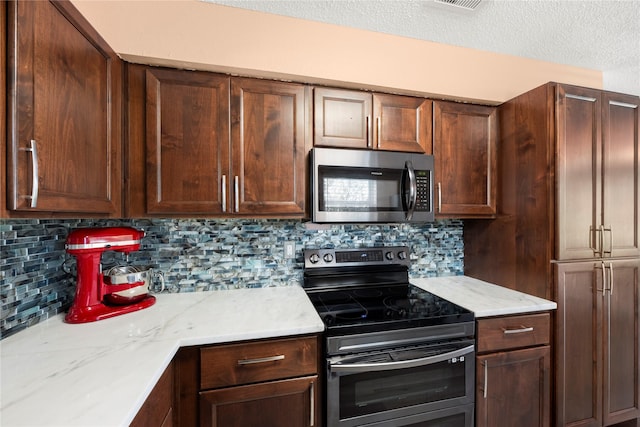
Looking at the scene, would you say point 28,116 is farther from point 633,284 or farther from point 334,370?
point 633,284

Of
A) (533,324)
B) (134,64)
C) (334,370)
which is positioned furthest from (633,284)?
(134,64)

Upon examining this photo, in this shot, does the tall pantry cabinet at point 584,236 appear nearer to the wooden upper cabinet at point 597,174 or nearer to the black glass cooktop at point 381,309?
the wooden upper cabinet at point 597,174

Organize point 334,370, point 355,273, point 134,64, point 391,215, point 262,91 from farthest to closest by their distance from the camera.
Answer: point 355,273 < point 391,215 < point 262,91 < point 134,64 < point 334,370

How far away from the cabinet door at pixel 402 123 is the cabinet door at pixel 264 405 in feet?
4.24

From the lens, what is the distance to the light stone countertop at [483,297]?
1.40 meters

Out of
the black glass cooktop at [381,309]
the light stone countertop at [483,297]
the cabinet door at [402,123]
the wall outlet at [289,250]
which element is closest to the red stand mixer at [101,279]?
the wall outlet at [289,250]

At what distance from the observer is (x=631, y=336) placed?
1588 mm

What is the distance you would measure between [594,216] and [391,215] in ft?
3.73

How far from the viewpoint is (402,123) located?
1611 millimetres

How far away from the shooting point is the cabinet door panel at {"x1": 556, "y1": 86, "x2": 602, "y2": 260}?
4.78ft

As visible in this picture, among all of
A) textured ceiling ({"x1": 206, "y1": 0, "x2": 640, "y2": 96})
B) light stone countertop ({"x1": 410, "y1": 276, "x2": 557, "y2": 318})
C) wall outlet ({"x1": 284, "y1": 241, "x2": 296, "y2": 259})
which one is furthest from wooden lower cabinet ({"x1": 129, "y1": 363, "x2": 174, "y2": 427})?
textured ceiling ({"x1": 206, "y1": 0, "x2": 640, "y2": 96})

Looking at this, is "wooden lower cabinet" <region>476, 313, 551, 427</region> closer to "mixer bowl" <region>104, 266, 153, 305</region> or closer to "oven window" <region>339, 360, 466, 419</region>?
"oven window" <region>339, 360, 466, 419</region>

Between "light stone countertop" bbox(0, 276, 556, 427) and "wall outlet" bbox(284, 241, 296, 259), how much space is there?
0.68 ft

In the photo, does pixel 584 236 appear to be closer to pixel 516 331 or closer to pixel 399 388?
pixel 516 331
